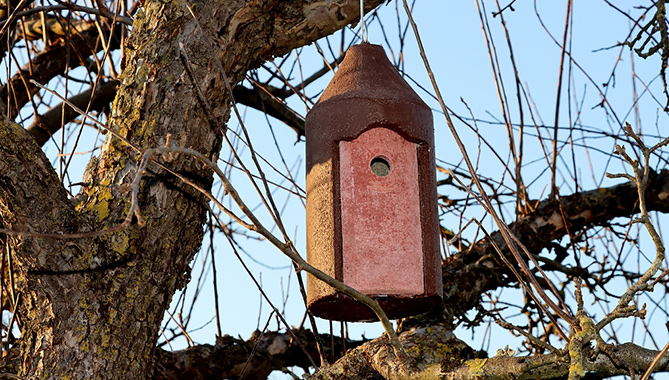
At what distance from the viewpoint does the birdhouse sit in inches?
74.0

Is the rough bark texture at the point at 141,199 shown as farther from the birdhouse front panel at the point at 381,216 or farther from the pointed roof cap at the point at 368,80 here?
the birdhouse front panel at the point at 381,216

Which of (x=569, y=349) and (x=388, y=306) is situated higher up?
(x=388, y=306)

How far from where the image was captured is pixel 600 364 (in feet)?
5.30

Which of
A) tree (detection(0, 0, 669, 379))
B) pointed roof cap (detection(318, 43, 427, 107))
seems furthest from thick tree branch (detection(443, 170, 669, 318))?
pointed roof cap (detection(318, 43, 427, 107))

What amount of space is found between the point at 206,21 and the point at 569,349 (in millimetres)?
1177

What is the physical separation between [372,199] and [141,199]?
530 millimetres

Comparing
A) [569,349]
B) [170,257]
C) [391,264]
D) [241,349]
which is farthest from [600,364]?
[241,349]

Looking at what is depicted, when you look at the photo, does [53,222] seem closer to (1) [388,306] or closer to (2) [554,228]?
(1) [388,306]

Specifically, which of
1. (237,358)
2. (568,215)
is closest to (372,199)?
(237,358)

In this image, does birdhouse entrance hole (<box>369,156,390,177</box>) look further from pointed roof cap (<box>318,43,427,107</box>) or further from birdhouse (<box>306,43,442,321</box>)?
pointed roof cap (<box>318,43,427,107</box>)

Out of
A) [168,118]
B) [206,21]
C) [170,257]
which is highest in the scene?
[206,21]

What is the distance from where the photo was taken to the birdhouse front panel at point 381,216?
73.7 inches

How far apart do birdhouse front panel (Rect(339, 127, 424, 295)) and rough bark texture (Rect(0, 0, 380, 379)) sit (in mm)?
370

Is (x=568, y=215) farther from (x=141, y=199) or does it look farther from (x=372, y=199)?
(x=141, y=199)
